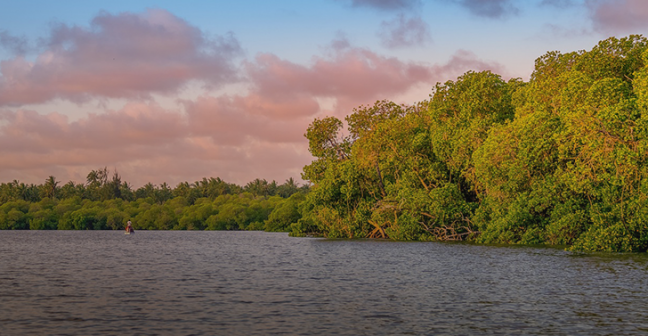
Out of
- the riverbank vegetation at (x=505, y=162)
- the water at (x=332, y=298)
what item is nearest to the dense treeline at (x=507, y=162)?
the riverbank vegetation at (x=505, y=162)

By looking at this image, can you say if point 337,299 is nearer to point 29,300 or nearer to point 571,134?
point 29,300

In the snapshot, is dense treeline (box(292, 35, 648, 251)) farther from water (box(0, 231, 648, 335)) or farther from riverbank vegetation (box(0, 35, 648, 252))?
water (box(0, 231, 648, 335))

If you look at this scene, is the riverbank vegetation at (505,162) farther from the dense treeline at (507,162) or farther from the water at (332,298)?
the water at (332,298)

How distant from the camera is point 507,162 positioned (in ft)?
189

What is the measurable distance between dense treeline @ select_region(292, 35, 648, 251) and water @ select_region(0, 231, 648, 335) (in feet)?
26.7

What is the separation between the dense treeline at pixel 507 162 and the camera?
47.4 m

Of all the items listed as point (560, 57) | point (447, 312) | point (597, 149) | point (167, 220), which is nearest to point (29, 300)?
point (447, 312)

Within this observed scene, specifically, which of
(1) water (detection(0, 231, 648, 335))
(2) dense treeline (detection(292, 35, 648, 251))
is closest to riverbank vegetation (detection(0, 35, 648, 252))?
(2) dense treeline (detection(292, 35, 648, 251))

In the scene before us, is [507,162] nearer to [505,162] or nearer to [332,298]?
[505,162]

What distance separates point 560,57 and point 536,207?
47.6 feet

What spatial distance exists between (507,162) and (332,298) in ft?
117

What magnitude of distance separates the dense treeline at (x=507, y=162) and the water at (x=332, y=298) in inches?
320

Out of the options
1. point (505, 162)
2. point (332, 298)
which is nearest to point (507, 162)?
point (505, 162)

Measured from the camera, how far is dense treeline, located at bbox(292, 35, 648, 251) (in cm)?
4738
